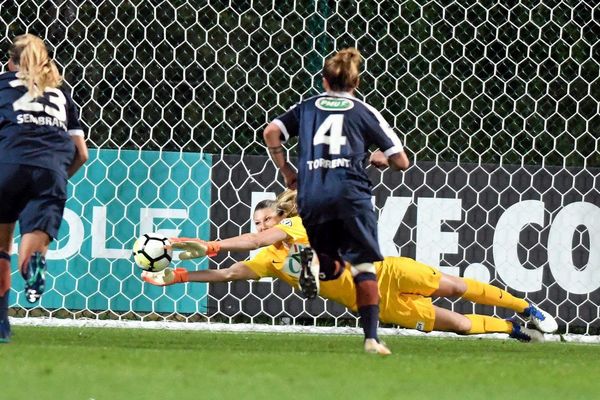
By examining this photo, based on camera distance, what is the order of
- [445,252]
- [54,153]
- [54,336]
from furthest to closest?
[445,252] → [54,336] → [54,153]

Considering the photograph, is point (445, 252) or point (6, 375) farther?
point (445, 252)

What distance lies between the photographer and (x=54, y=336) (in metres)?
7.14

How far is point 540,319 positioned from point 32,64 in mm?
3036

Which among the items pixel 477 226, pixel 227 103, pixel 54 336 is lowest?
pixel 54 336

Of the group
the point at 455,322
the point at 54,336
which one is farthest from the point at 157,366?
the point at 455,322

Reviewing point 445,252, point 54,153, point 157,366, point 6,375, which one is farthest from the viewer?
point 445,252

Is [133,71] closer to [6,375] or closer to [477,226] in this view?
[477,226]

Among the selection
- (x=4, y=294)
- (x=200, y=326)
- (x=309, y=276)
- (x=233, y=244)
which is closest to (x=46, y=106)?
(x=4, y=294)

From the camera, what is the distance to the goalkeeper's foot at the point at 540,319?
7691 millimetres

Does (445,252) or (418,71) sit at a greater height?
(418,71)

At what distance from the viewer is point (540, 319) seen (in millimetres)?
7711

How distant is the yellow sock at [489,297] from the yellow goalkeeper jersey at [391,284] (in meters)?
0.23

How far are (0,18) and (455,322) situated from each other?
324 centimetres

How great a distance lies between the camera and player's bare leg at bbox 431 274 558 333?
7516 millimetres
